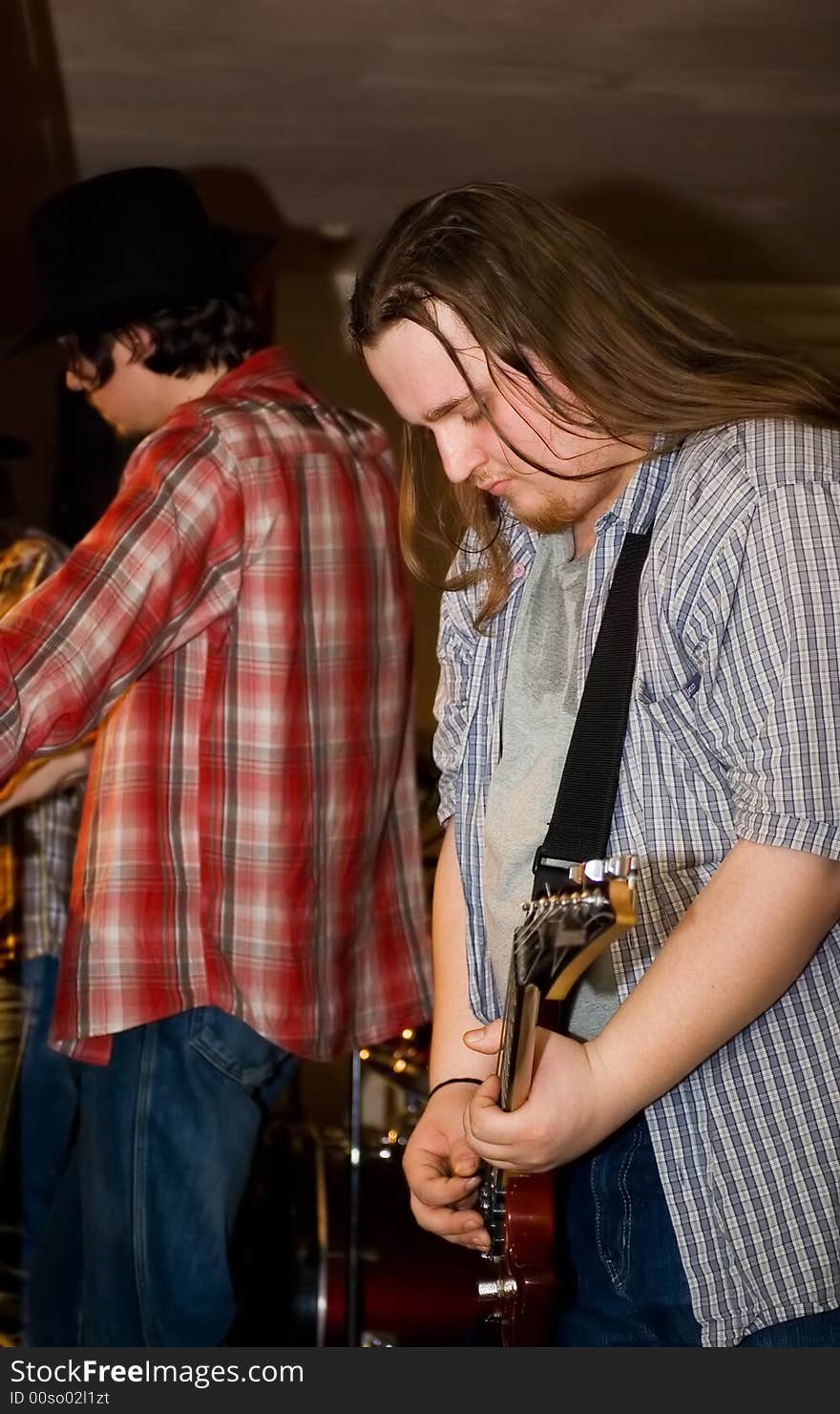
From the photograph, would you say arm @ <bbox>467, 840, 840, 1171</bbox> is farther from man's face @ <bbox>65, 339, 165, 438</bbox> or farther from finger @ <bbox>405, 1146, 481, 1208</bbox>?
man's face @ <bbox>65, 339, 165, 438</bbox>

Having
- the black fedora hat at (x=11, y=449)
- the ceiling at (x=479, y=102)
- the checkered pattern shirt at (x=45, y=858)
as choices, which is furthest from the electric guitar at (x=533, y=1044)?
the ceiling at (x=479, y=102)

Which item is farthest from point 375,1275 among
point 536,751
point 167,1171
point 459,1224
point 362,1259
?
point 536,751

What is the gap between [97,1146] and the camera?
65.5 inches

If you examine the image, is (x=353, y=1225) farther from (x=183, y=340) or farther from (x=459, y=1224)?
(x=183, y=340)

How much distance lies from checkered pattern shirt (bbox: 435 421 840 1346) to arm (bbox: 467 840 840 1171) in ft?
0.10

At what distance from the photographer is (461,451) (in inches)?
46.7

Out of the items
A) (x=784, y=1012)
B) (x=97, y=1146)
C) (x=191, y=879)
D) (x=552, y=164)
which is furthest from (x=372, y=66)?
(x=784, y=1012)

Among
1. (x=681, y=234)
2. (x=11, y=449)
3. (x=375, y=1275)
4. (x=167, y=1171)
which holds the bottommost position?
(x=375, y=1275)

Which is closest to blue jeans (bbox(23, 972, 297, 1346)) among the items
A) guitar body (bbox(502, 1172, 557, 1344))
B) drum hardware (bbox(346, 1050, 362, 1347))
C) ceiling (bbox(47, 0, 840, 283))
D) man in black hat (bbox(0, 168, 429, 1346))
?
man in black hat (bbox(0, 168, 429, 1346))

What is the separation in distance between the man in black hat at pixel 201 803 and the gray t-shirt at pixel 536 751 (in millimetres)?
488

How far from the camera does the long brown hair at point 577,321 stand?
111 centimetres

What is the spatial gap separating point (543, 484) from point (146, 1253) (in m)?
1.00

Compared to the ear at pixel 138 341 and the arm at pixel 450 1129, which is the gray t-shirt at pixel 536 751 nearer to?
the arm at pixel 450 1129

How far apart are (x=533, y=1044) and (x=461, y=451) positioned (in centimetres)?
47
